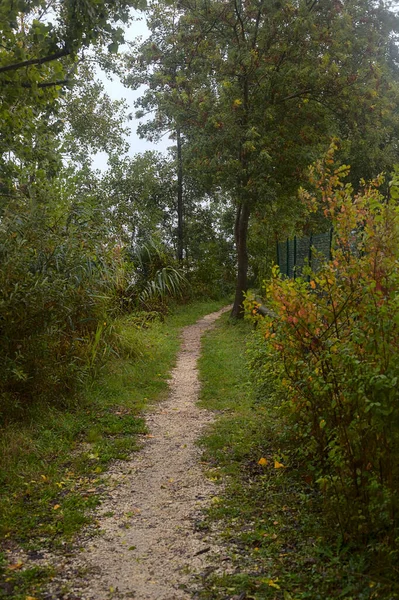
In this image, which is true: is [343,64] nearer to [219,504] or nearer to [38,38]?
[38,38]

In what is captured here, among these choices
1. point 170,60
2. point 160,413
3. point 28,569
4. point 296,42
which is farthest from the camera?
point 170,60

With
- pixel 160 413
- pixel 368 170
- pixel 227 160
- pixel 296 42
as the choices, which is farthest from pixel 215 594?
pixel 368 170

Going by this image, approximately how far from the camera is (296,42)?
13.2m

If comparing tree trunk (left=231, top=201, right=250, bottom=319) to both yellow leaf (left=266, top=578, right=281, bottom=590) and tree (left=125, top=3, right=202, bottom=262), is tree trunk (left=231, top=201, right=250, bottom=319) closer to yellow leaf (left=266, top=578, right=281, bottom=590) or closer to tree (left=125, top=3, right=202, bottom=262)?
tree (left=125, top=3, right=202, bottom=262)

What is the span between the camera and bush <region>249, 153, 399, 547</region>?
3359mm

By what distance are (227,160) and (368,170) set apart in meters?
6.29

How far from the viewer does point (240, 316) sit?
15344 millimetres

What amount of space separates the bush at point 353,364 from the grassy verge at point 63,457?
1.87 meters

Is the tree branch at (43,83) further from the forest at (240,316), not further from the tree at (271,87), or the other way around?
the tree at (271,87)

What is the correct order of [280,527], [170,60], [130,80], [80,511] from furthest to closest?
[130,80], [170,60], [80,511], [280,527]

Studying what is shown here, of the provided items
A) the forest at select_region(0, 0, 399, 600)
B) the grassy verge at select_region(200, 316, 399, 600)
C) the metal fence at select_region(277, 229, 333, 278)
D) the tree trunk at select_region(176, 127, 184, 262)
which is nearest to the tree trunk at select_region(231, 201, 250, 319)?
the forest at select_region(0, 0, 399, 600)

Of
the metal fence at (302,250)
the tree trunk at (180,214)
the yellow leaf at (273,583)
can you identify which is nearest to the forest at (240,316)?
the yellow leaf at (273,583)

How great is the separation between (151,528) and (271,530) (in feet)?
2.91

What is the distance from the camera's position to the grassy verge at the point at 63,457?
4.11 meters
